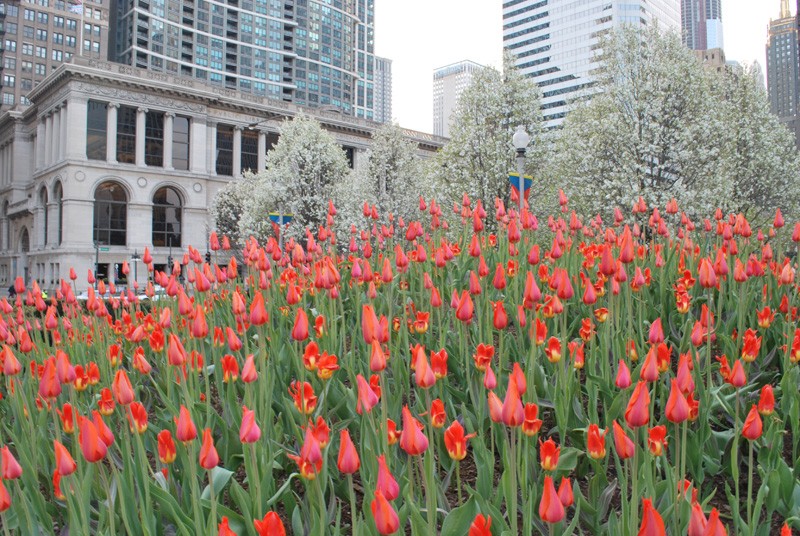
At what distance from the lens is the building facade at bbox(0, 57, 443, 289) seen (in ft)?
188

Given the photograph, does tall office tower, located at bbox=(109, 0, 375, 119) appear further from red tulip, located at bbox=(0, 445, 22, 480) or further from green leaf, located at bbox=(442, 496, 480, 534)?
green leaf, located at bbox=(442, 496, 480, 534)

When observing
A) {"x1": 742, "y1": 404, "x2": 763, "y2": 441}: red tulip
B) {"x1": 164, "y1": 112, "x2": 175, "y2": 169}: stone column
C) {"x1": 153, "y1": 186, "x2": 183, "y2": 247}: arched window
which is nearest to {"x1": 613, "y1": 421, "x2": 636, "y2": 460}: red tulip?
{"x1": 742, "y1": 404, "x2": 763, "y2": 441}: red tulip

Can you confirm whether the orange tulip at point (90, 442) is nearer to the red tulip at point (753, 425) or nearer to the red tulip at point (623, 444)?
the red tulip at point (623, 444)

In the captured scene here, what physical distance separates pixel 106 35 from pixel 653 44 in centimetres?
10795

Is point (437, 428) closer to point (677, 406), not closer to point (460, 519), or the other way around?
point (460, 519)

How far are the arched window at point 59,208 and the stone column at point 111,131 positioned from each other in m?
5.85

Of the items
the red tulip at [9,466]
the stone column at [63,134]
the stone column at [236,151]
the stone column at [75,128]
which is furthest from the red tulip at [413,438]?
the stone column at [236,151]

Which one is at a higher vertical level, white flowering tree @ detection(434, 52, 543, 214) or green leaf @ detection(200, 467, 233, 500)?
white flowering tree @ detection(434, 52, 543, 214)

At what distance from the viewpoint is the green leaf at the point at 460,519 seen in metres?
2.37

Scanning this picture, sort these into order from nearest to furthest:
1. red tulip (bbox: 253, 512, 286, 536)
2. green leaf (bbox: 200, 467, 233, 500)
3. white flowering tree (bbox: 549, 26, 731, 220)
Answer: red tulip (bbox: 253, 512, 286, 536) < green leaf (bbox: 200, 467, 233, 500) < white flowering tree (bbox: 549, 26, 731, 220)

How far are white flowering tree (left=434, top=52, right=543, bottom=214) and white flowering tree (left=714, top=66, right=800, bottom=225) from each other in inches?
333

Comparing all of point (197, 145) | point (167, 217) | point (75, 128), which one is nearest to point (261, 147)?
point (197, 145)

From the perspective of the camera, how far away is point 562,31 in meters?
147

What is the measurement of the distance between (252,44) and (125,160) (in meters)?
65.3
